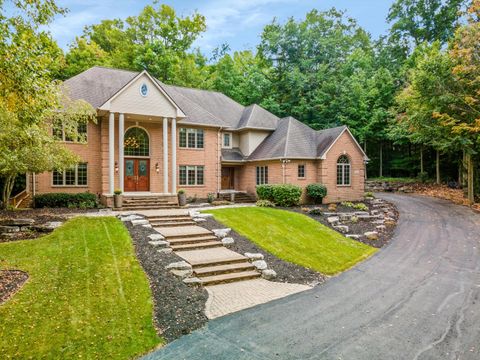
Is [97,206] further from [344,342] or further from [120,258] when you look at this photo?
[344,342]

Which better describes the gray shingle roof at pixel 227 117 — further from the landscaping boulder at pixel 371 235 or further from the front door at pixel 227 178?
the landscaping boulder at pixel 371 235

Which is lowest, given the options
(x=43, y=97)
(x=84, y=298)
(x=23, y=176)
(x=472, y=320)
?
(x=472, y=320)

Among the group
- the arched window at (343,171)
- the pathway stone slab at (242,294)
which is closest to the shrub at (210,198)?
the arched window at (343,171)

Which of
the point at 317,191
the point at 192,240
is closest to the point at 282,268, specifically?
the point at 192,240

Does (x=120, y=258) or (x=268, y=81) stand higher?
(x=268, y=81)

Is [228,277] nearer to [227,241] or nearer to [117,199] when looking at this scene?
[227,241]

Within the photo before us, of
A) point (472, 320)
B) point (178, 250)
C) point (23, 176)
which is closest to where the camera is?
point (472, 320)

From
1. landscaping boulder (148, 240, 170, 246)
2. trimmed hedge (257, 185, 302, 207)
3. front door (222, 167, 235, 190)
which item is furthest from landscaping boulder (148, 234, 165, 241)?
front door (222, 167, 235, 190)

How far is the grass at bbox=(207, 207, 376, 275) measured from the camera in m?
11.1

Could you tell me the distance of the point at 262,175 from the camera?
A: 77.8 ft

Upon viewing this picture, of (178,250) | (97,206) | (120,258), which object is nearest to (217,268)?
(178,250)

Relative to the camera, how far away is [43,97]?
6883 mm

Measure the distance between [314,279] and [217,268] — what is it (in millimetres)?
2927

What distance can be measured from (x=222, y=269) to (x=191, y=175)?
13786 mm
